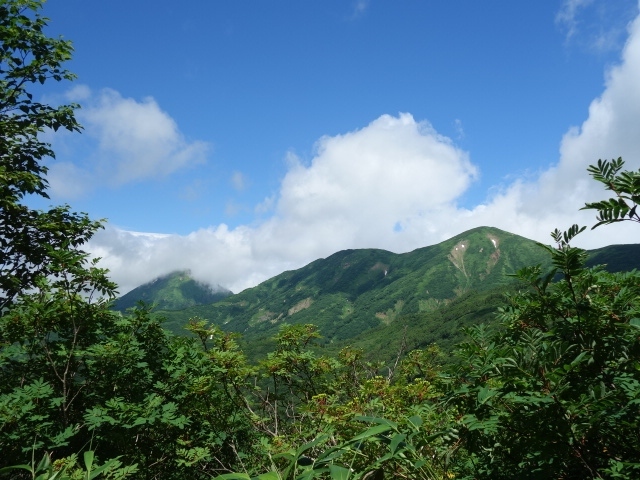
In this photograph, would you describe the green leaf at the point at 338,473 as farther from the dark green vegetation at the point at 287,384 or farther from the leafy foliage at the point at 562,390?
the leafy foliage at the point at 562,390

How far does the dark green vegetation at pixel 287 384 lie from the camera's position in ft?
6.64

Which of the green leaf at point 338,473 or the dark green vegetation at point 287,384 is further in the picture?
the dark green vegetation at point 287,384

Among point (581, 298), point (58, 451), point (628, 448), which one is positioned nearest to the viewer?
point (628, 448)

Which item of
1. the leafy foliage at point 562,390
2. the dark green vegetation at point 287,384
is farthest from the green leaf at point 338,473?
the leafy foliage at point 562,390

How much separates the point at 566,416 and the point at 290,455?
1.47 metres

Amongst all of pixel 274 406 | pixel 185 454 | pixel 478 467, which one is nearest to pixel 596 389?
pixel 478 467

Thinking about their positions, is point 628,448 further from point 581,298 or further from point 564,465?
point 581,298

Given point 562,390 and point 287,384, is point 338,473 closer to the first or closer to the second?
point 562,390

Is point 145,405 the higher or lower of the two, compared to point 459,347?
lower

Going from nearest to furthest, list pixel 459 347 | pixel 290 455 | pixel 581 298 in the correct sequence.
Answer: pixel 290 455, pixel 581 298, pixel 459 347

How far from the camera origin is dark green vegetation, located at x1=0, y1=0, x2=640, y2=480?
6.64ft

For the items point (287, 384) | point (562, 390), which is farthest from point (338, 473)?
point (287, 384)

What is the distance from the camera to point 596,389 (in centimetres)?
196

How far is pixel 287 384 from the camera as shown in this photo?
8344mm
